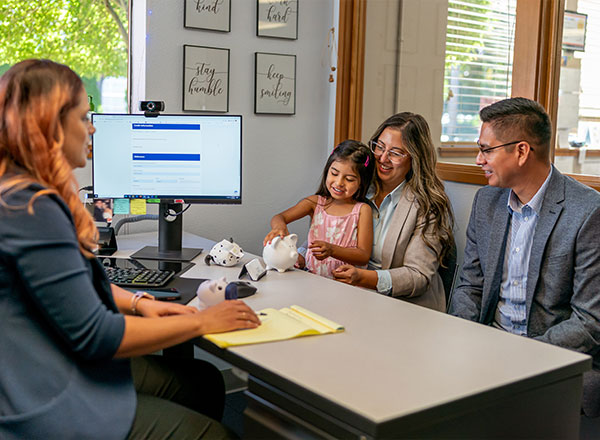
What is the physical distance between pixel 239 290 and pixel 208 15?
5.01ft

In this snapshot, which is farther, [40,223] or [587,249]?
[587,249]

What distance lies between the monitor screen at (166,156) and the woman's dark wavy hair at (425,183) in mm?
593

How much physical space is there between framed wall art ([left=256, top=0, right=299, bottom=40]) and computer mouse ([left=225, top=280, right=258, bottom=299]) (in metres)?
1.53

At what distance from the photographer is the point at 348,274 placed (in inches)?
83.0

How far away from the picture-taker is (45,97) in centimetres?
121

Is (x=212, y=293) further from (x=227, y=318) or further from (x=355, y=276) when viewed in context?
(x=355, y=276)

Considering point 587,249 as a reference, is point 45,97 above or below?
above

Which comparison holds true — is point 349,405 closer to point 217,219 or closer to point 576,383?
point 576,383

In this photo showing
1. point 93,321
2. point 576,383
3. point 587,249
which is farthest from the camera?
point 587,249

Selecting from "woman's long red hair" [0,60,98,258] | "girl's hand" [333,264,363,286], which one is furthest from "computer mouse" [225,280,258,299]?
"woman's long red hair" [0,60,98,258]

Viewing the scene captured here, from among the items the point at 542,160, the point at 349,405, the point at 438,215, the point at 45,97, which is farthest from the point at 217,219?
the point at 349,405

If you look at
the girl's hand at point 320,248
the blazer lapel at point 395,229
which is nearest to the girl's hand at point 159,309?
the girl's hand at point 320,248

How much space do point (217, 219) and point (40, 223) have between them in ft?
6.18

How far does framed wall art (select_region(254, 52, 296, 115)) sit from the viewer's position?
3000 mm
